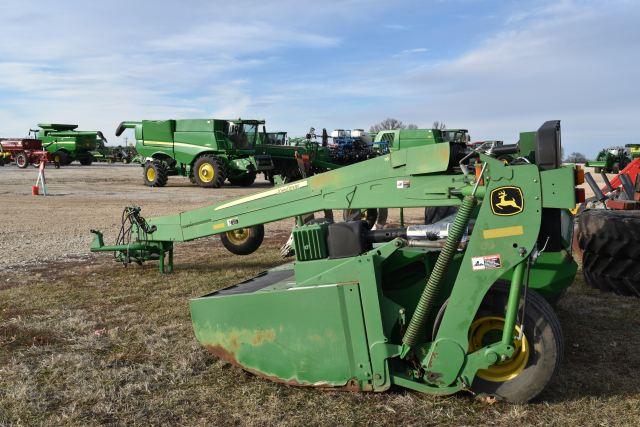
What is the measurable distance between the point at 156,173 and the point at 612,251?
1984 cm

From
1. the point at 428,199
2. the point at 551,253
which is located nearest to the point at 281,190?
the point at 428,199

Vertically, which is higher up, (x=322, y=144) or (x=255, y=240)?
(x=322, y=144)

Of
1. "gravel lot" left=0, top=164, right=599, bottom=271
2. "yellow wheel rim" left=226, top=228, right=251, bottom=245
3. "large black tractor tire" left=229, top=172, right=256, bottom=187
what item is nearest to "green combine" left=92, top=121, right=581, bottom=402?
"yellow wheel rim" left=226, top=228, right=251, bottom=245

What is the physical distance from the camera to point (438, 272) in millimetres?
3502

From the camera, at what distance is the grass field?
3.48m

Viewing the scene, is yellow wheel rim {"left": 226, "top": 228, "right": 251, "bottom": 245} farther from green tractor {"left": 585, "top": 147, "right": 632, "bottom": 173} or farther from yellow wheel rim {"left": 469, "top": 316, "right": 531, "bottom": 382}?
green tractor {"left": 585, "top": 147, "right": 632, "bottom": 173}

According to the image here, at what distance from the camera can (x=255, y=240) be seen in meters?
7.80

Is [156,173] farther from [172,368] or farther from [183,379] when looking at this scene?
[183,379]

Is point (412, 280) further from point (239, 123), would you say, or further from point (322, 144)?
point (322, 144)

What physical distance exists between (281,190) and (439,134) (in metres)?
24.3

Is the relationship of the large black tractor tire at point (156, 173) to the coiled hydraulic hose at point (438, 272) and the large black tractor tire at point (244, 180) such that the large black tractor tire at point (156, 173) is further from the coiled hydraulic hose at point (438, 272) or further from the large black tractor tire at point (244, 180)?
the coiled hydraulic hose at point (438, 272)

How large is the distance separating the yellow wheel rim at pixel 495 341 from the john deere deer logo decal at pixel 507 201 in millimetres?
650

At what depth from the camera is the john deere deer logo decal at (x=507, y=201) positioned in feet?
11.1

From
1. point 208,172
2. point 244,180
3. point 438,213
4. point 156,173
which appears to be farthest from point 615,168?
point 438,213
